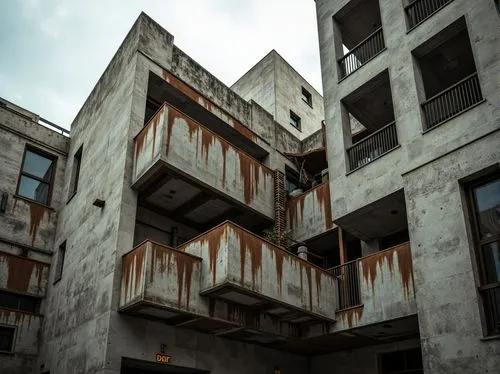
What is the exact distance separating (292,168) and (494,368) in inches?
503

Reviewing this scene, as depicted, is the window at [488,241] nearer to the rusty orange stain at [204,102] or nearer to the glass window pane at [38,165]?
the rusty orange stain at [204,102]

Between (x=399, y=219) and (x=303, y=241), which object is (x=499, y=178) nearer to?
(x=399, y=219)

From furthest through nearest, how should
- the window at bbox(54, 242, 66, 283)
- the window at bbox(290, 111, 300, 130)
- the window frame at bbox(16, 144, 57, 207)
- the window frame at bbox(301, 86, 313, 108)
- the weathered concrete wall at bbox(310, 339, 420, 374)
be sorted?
the window frame at bbox(301, 86, 313, 108) → the window at bbox(290, 111, 300, 130) → the window frame at bbox(16, 144, 57, 207) → the window at bbox(54, 242, 66, 283) → the weathered concrete wall at bbox(310, 339, 420, 374)

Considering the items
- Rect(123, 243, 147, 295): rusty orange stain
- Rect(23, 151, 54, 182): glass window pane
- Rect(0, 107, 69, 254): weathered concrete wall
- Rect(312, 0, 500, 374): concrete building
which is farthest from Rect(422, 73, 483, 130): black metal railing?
Rect(23, 151, 54, 182): glass window pane

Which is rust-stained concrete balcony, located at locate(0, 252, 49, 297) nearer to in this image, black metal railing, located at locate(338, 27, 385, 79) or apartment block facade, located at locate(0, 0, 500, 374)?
apartment block facade, located at locate(0, 0, 500, 374)

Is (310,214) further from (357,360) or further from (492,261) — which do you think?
(492,261)

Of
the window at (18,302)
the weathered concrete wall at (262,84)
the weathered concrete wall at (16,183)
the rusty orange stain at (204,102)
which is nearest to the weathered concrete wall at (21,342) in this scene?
the window at (18,302)

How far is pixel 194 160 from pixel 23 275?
24.5 ft

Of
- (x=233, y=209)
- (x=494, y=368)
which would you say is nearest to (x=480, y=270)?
(x=494, y=368)

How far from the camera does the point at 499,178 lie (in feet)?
38.1

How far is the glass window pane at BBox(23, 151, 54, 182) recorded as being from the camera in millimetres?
19578

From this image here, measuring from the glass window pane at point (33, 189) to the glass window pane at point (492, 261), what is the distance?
1602 centimetres

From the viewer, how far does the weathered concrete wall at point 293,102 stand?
26.3 meters

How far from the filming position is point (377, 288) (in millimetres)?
13922
